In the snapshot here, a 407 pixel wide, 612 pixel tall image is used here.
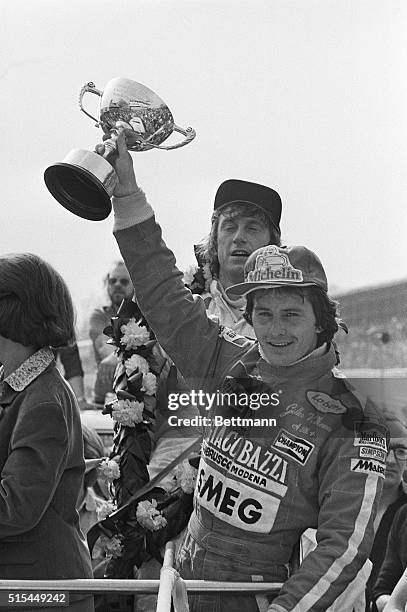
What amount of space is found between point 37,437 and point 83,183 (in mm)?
525

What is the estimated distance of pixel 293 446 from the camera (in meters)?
1.96

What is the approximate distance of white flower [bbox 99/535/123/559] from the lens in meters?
2.07

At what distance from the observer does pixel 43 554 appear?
184 centimetres

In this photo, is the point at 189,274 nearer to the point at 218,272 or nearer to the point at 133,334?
the point at 218,272

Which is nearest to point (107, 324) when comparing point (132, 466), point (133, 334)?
point (133, 334)

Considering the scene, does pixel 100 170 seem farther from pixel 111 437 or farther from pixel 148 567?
pixel 148 567

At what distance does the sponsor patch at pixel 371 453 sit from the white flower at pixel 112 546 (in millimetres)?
549

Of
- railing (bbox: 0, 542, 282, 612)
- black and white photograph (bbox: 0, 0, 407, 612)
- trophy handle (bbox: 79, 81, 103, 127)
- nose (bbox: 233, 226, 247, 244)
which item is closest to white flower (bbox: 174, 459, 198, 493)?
black and white photograph (bbox: 0, 0, 407, 612)

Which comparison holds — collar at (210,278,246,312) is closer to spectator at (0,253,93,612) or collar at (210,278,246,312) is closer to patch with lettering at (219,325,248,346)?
patch with lettering at (219,325,248,346)

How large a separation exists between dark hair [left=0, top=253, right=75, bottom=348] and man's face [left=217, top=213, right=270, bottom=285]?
0.33 metres

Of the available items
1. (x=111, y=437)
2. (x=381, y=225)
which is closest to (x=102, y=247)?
(x=111, y=437)

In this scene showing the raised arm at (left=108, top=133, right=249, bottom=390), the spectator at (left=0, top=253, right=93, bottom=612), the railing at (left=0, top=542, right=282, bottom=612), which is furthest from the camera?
the raised arm at (left=108, top=133, right=249, bottom=390)

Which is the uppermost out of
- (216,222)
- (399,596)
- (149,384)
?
(216,222)

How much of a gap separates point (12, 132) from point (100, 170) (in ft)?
0.89
